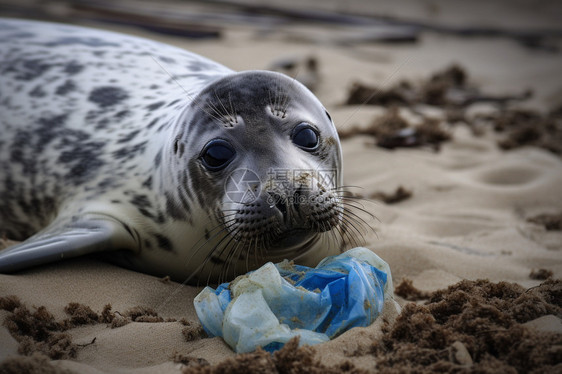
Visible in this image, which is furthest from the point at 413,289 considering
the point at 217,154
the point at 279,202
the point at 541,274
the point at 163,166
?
the point at 163,166

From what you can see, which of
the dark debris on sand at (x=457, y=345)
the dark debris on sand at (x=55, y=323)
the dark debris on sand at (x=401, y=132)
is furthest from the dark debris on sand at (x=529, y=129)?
the dark debris on sand at (x=55, y=323)

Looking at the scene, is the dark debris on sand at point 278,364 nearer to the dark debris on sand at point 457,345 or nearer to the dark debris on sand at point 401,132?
the dark debris on sand at point 457,345

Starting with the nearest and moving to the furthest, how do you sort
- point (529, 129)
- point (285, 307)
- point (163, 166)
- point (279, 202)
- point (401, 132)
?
point (285, 307), point (279, 202), point (163, 166), point (401, 132), point (529, 129)

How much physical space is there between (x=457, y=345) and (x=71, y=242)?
161 cm

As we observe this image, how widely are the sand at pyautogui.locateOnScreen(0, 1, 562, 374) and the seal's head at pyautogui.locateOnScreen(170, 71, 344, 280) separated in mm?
370

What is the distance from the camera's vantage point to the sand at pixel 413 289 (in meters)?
1.73

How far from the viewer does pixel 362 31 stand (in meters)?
8.71

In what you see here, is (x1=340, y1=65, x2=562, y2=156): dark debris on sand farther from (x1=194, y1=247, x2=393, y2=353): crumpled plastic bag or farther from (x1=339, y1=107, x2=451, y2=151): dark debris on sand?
(x1=194, y1=247, x2=393, y2=353): crumpled plastic bag

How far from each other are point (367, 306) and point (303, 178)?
0.52 m

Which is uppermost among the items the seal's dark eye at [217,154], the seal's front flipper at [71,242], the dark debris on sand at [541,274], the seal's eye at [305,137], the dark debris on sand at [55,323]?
the seal's eye at [305,137]

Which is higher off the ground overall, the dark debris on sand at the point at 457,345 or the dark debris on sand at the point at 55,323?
the dark debris on sand at the point at 457,345

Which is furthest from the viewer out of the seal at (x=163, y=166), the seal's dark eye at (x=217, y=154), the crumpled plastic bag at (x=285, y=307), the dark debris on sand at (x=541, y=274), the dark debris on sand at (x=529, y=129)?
the dark debris on sand at (x=529, y=129)

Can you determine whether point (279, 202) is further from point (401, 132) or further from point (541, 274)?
point (401, 132)

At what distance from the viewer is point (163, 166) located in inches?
107
